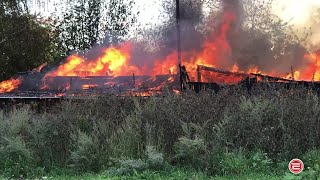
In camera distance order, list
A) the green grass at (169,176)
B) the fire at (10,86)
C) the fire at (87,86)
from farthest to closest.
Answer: the fire at (10,86) < the fire at (87,86) < the green grass at (169,176)

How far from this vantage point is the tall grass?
666cm

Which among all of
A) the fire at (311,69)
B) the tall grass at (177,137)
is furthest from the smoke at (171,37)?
the tall grass at (177,137)

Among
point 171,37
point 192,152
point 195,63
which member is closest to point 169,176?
point 192,152

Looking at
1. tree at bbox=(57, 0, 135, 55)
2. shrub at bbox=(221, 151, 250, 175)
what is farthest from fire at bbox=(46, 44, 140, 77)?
shrub at bbox=(221, 151, 250, 175)

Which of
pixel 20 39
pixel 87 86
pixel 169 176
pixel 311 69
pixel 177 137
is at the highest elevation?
pixel 20 39

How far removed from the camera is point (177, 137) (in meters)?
7.24

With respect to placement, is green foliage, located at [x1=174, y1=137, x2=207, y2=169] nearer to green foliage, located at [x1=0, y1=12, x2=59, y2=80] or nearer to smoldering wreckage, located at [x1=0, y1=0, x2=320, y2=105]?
smoldering wreckage, located at [x1=0, y1=0, x2=320, y2=105]

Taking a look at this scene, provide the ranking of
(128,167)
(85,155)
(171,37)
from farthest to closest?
(171,37) < (85,155) < (128,167)

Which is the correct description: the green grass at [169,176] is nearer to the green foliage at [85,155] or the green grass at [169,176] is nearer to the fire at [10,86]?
the green foliage at [85,155]

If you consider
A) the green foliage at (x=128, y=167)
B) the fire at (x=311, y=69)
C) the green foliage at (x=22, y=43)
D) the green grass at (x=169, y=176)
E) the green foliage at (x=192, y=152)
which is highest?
the green foliage at (x=22, y=43)

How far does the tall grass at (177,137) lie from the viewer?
262 inches

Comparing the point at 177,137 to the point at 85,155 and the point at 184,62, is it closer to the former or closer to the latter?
the point at 85,155

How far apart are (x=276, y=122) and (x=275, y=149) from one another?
648 millimetres

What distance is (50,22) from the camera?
2608 centimetres
